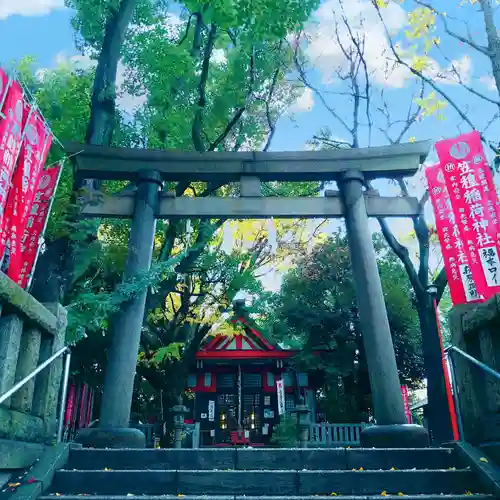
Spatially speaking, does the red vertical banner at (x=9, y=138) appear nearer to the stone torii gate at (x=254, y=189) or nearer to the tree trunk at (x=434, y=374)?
the stone torii gate at (x=254, y=189)

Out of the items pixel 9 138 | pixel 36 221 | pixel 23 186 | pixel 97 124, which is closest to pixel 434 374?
pixel 97 124

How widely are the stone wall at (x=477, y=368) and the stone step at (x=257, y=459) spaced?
1.51 feet

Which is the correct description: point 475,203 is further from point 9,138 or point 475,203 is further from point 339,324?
point 339,324

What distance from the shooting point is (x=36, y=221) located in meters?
7.57

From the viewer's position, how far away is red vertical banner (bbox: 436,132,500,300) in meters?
8.95

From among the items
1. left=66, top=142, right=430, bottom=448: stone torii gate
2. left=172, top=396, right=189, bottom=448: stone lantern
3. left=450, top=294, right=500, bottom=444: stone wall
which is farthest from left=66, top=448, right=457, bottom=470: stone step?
left=172, top=396, right=189, bottom=448: stone lantern

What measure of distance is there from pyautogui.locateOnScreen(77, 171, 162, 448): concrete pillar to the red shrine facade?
13.1 meters

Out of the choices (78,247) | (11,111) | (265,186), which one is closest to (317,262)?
(265,186)

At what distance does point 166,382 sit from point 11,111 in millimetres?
14303

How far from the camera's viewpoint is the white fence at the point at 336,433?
15.8 meters

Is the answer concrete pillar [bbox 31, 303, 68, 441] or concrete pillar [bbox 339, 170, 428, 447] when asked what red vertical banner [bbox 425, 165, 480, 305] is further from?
concrete pillar [bbox 31, 303, 68, 441]

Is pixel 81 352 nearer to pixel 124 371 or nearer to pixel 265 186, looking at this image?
pixel 265 186

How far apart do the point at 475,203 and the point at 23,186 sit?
26.5 ft

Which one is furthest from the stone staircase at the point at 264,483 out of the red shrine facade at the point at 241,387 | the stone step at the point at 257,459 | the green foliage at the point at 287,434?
the red shrine facade at the point at 241,387
